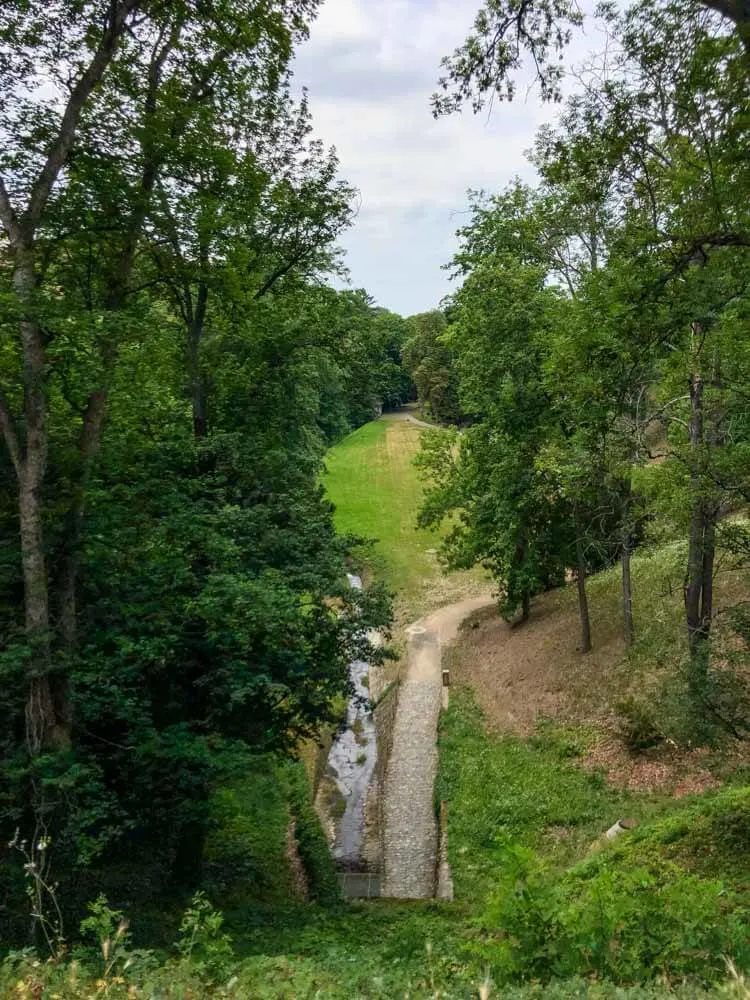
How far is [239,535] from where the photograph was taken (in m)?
11.2

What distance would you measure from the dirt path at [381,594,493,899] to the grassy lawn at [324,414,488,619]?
4.19 meters

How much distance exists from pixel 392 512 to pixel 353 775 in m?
26.2

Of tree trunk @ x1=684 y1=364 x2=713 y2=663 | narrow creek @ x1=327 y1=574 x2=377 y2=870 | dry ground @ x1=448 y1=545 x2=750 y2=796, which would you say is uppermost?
tree trunk @ x1=684 y1=364 x2=713 y2=663

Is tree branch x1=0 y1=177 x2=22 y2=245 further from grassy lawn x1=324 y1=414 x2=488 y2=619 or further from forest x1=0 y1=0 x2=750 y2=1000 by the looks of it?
grassy lawn x1=324 y1=414 x2=488 y2=619

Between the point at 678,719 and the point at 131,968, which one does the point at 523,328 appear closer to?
the point at 678,719

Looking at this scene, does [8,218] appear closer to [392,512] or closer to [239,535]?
[239,535]

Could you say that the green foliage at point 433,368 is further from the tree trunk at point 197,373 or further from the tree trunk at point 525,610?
the tree trunk at point 197,373

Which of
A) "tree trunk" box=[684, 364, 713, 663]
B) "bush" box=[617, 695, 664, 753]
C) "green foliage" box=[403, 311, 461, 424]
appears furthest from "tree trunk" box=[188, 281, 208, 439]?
"green foliage" box=[403, 311, 461, 424]

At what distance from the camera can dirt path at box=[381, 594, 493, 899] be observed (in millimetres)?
12406

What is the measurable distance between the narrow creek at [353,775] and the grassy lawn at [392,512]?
5451 millimetres

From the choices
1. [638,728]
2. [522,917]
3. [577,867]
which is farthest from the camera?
[638,728]

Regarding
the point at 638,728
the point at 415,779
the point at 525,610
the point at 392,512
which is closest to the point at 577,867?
the point at 638,728

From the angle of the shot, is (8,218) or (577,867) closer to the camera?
(8,218)

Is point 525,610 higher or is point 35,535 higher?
point 35,535
